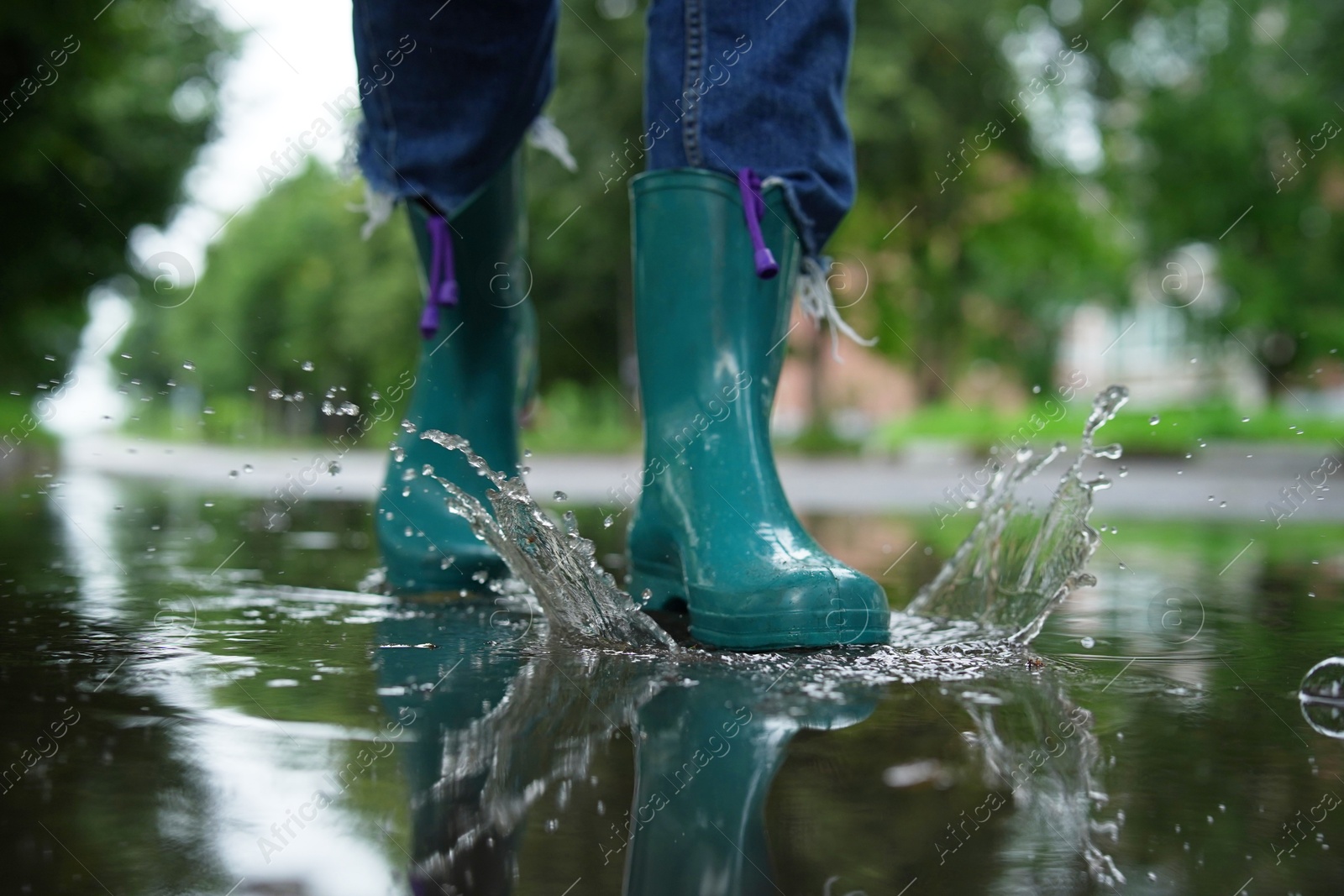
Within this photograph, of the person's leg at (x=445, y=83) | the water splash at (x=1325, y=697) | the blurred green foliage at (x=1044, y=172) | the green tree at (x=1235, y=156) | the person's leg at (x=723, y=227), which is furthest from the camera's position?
the green tree at (x=1235, y=156)

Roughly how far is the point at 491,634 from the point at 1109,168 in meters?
17.0

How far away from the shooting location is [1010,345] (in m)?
30.7

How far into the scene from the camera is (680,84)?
1700mm

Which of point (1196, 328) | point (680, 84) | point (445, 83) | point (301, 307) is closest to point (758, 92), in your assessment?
point (680, 84)

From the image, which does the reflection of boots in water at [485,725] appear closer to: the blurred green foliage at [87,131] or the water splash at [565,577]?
the water splash at [565,577]

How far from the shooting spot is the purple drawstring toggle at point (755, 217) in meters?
1.68

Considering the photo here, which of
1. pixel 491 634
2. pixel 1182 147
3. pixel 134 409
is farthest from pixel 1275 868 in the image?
pixel 1182 147

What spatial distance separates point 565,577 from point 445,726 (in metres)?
0.53

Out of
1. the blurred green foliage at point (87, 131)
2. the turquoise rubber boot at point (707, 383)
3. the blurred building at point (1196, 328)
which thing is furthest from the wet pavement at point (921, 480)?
the blurred green foliage at point (87, 131)

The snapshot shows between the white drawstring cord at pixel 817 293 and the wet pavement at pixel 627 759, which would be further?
the white drawstring cord at pixel 817 293

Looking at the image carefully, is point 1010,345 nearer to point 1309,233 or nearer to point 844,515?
point 1309,233

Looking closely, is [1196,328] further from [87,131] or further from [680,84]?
[680,84]

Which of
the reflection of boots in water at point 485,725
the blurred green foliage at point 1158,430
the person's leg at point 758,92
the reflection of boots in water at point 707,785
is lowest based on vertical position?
the reflection of boots in water at point 707,785

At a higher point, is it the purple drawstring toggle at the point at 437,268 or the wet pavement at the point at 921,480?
the purple drawstring toggle at the point at 437,268
